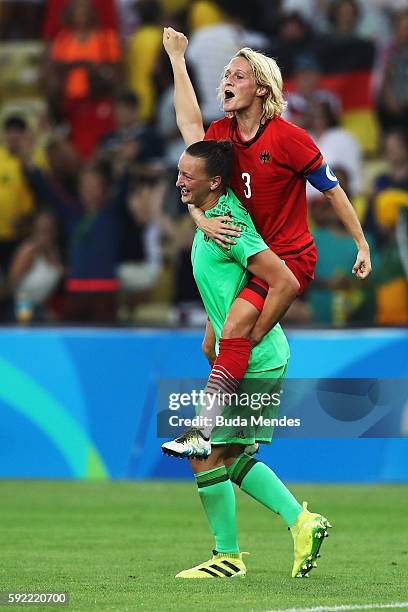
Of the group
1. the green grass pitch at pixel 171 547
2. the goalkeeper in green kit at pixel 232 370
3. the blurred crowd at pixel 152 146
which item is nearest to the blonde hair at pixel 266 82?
the goalkeeper in green kit at pixel 232 370

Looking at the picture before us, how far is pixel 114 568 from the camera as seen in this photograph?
7.24 metres

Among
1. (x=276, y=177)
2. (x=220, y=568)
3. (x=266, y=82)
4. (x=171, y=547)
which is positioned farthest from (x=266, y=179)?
(x=171, y=547)

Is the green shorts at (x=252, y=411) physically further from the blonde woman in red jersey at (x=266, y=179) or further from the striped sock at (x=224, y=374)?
the blonde woman in red jersey at (x=266, y=179)

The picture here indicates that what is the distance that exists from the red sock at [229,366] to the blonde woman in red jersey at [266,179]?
0.05 meters

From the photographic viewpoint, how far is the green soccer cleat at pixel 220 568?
6.87m

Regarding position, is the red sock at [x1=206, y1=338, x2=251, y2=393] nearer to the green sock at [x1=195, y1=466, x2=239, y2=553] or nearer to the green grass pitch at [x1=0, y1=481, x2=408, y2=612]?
the green sock at [x1=195, y1=466, x2=239, y2=553]

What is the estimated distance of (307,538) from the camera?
6770 millimetres

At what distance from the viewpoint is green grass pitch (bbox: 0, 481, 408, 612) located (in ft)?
20.5

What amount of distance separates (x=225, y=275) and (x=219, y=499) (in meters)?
1.08

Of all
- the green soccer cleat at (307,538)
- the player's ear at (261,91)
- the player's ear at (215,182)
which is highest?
the player's ear at (261,91)

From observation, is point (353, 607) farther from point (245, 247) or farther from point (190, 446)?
point (245, 247)

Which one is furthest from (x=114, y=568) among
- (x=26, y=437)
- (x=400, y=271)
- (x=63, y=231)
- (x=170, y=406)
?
(x=63, y=231)

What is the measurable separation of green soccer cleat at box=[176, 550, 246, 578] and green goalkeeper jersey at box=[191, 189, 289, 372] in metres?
0.92

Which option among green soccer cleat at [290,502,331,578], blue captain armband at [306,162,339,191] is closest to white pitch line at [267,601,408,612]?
green soccer cleat at [290,502,331,578]
